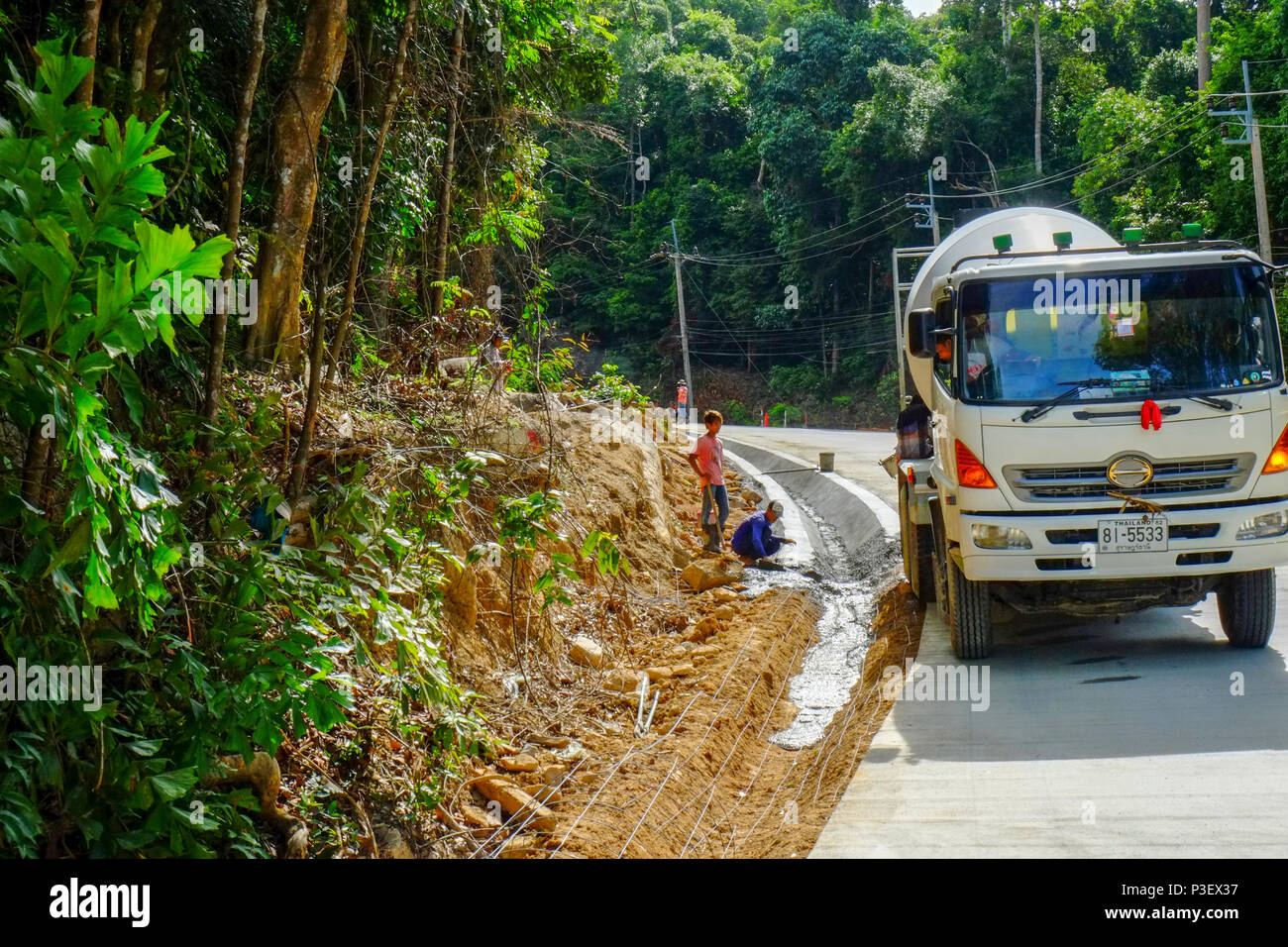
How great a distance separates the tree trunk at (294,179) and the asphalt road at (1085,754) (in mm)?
4857

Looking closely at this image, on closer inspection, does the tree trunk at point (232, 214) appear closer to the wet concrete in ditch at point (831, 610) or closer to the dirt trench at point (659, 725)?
the dirt trench at point (659, 725)

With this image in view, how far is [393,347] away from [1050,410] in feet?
17.7

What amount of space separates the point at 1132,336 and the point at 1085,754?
10.0ft

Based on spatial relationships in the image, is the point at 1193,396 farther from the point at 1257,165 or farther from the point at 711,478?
the point at 1257,165

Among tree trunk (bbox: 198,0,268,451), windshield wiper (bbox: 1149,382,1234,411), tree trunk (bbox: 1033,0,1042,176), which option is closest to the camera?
tree trunk (bbox: 198,0,268,451)

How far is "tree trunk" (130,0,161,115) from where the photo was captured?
5.64m

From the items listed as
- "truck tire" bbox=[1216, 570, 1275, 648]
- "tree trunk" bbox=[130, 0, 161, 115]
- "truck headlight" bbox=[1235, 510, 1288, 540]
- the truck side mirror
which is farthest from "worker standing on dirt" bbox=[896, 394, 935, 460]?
"tree trunk" bbox=[130, 0, 161, 115]

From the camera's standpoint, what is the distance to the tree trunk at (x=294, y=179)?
762cm

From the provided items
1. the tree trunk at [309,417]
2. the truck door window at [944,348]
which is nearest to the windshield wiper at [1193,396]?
the truck door window at [944,348]

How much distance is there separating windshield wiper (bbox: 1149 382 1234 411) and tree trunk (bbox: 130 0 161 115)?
651cm

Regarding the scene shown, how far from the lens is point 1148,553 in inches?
297

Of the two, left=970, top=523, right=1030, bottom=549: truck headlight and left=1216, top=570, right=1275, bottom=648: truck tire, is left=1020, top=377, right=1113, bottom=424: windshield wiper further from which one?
left=1216, top=570, right=1275, bottom=648: truck tire

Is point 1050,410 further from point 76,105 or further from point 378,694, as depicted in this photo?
point 76,105

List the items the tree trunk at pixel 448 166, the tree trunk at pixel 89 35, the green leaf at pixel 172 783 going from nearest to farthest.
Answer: the green leaf at pixel 172 783
the tree trunk at pixel 89 35
the tree trunk at pixel 448 166
